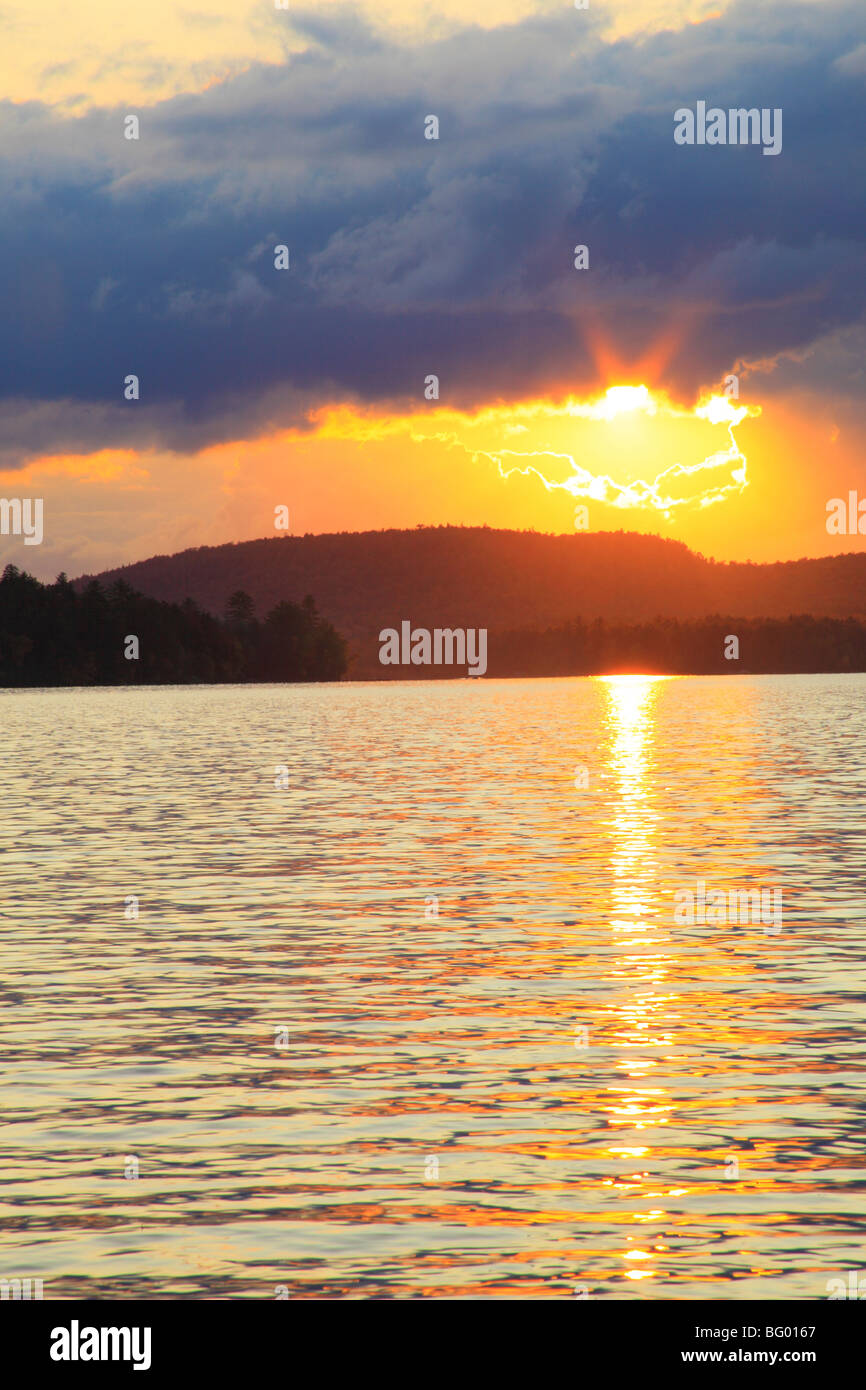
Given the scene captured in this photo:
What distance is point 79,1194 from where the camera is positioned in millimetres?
16719

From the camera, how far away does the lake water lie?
15.1 meters

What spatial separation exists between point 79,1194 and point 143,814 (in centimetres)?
4473

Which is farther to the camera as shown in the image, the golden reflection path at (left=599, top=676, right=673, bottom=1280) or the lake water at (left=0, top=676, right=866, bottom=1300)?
the golden reflection path at (left=599, top=676, right=673, bottom=1280)

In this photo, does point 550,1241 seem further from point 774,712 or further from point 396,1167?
point 774,712

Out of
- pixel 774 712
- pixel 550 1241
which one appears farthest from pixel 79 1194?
pixel 774 712

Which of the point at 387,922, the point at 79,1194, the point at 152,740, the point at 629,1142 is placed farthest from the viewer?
the point at 152,740

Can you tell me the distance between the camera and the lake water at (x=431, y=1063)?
15062 millimetres

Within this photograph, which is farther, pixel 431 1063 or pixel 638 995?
pixel 638 995

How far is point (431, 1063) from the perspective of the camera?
2222cm

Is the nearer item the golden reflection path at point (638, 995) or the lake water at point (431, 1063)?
the lake water at point (431, 1063)

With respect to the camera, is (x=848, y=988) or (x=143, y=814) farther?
(x=143, y=814)
